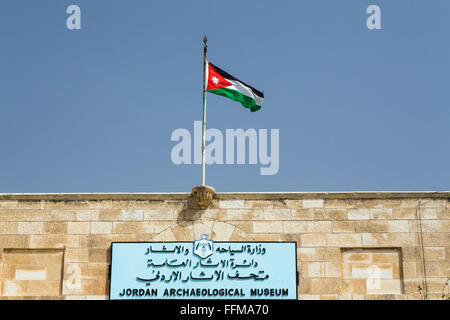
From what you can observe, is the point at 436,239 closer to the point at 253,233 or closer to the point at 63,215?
the point at 253,233

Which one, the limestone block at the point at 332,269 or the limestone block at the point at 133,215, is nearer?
the limestone block at the point at 332,269

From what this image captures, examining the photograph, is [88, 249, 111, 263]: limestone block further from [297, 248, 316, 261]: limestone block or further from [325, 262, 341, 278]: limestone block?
[325, 262, 341, 278]: limestone block

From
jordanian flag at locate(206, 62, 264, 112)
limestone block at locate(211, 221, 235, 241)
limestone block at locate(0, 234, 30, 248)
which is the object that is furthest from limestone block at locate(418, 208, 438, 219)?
limestone block at locate(0, 234, 30, 248)

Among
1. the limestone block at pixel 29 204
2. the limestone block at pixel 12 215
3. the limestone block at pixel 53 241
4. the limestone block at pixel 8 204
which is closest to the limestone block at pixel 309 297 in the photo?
the limestone block at pixel 53 241

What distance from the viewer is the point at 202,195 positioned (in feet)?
53.7

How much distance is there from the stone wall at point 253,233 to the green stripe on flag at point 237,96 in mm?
2833

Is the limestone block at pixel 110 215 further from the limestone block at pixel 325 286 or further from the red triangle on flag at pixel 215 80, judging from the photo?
the limestone block at pixel 325 286

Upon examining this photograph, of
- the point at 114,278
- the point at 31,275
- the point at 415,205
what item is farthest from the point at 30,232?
the point at 415,205

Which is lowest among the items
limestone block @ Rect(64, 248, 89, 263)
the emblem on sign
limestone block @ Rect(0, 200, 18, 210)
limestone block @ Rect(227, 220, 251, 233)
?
limestone block @ Rect(64, 248, 89, 263)

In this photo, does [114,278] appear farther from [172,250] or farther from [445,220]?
[445,220]

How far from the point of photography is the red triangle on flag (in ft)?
59.2

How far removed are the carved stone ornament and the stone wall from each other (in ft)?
0.54

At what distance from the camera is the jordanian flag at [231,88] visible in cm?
1811
